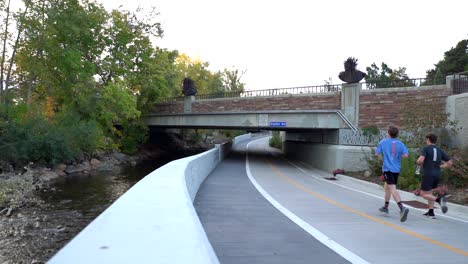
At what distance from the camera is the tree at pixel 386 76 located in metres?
23.7

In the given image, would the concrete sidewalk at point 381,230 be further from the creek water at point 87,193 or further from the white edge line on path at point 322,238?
the creek water at point 87,193

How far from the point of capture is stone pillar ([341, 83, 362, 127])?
77.0 ft

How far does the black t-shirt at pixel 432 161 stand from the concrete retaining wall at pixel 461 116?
27.6 feet

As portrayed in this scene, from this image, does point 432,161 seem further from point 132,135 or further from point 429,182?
point 132,135

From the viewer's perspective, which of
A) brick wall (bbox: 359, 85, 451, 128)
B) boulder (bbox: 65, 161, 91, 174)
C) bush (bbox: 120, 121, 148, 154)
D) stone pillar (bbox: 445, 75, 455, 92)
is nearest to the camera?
stone pillar (bbox: 445, 75, 455, 92)

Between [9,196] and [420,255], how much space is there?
14738 millimetres

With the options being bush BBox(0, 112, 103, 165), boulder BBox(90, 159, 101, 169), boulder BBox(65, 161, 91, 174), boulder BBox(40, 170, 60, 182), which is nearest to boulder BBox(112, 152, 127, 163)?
boulder BBox(90, 159, 101, 169)

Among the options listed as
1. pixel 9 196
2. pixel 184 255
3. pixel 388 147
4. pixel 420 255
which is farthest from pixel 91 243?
pixel 9 196

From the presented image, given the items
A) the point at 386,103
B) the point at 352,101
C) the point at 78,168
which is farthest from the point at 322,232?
the point at 78,168

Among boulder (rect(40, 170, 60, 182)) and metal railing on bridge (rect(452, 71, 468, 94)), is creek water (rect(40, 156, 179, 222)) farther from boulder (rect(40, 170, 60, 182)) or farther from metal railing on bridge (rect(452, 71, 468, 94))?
metal railing on bridge (rect(452, 71, 468, 94))

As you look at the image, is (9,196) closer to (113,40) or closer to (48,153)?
(48,153)

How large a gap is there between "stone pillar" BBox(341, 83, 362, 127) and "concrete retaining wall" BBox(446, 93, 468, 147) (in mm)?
6092

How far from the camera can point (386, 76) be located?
73.4 meters

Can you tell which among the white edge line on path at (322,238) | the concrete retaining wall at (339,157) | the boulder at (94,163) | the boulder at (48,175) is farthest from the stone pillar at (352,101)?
the boulder at (94,163)
